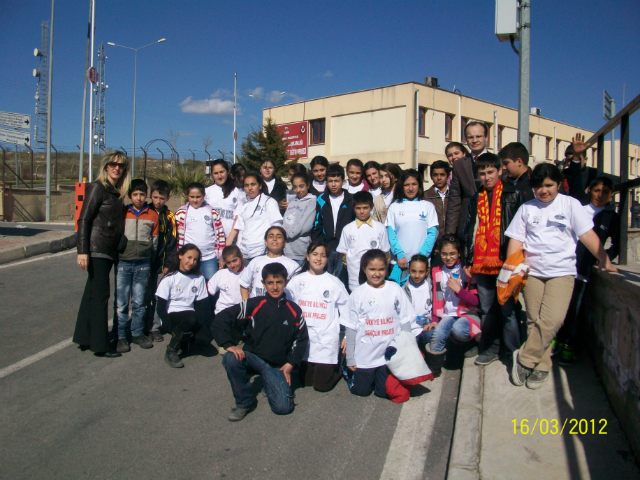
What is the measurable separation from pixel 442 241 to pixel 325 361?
1.74 metres

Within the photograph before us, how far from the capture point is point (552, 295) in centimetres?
367

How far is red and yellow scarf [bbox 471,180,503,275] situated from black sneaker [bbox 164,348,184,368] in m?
2.96

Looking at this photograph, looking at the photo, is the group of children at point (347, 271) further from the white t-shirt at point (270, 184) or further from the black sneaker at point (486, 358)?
the white t-shirt at point (270, 184)

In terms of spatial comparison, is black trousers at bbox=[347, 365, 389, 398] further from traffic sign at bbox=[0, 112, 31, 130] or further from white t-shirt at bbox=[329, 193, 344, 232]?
traffic sign at bbox=[0, 112, 31, 130]

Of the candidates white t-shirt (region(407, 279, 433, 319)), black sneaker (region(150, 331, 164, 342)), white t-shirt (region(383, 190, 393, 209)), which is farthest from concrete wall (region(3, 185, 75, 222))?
white t-shirt (region(407, 279, 433, 319))

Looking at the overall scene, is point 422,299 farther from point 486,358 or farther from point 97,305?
point 97,305

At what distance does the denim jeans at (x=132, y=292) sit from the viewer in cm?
491

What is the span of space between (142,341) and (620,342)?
4.43 m

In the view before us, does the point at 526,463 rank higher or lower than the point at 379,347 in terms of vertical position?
lower

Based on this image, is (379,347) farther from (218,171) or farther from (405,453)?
(218,171)

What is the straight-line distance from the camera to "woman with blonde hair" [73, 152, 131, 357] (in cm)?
469

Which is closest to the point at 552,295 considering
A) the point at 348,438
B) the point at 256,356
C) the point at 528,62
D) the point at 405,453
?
the point at 405,453

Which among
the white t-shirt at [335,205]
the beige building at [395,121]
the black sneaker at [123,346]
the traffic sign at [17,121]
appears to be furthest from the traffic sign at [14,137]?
the beige building at [395,121]

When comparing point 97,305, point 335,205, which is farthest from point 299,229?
point 97,305
